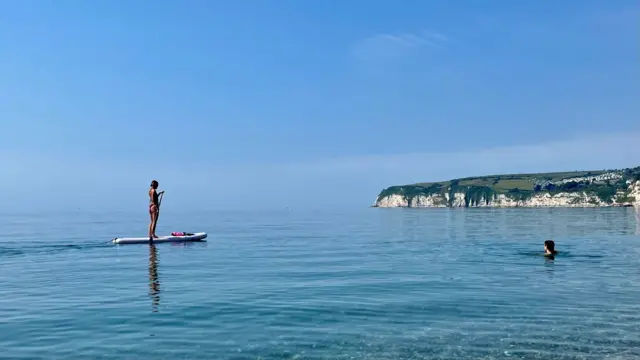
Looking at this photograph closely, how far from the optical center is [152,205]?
4712cm

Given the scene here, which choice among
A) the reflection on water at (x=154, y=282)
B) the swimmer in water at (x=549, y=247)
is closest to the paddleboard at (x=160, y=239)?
the reflection on water at (x=154, y=282)

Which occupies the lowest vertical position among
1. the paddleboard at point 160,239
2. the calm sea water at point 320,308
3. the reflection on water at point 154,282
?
the calm sea water at point 320,308

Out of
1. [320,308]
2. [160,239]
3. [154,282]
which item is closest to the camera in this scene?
[320,308]

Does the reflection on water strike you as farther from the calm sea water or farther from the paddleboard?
the paddleboard

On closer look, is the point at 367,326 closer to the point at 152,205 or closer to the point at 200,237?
the point at 152,205

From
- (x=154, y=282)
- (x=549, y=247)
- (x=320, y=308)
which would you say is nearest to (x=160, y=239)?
(x=154, y=282)

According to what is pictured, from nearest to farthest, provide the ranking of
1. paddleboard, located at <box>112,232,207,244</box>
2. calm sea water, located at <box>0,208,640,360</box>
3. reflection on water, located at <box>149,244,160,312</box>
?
calm sea water, located at <box>0,208,640,360</box> → reflection on water, located at <box>149,244,160,312</box> → paddleboard, located at <box>112,232,207,244</box>

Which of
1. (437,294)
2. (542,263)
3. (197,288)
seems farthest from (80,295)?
(542,263)

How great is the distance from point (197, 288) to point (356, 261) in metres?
14.4

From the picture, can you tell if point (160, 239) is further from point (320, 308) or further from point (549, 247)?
point (320, 308)

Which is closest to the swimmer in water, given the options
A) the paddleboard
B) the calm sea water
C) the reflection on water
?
the calm sea water

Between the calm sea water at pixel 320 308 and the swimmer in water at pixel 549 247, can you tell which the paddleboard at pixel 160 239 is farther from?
the swimmer in water at pixel 549 247

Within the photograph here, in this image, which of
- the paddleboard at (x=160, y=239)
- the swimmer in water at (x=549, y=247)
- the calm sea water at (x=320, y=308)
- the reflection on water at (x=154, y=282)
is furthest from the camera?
the paddleboard at (x=160, y=239)

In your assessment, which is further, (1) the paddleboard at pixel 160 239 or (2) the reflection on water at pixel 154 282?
(1) the paddleboard at pixel 160 239
